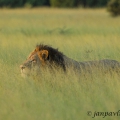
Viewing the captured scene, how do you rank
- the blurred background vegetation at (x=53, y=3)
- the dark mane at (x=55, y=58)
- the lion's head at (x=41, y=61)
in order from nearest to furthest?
the lion's head at (x=41, y=61)
the dark mane at (x=55, y=58)
the blurred background vegetation at (x=53, y=3)

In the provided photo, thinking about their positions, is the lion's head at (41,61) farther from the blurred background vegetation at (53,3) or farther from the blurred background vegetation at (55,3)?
the blurred background vegetation at (55,3)

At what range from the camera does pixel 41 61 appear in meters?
6.38

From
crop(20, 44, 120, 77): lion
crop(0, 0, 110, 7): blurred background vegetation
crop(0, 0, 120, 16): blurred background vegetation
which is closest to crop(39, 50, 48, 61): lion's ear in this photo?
crop(20, 44, 120, 77): lion

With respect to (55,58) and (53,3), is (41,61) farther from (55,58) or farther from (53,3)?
(53,3)

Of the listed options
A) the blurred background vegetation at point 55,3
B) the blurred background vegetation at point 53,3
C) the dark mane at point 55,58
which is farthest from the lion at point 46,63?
the blurred background vegetation at point 55,3

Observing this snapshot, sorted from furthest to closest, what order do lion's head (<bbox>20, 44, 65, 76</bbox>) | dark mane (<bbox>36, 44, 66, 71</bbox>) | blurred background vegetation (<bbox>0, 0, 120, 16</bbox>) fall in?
blurred background vegetation (<bbox>0, 0, 120, 16</bbox>)
dark mane (<bbox>36, 44, 66, 71</bbox>)
lion's head (<bbox>20, 44, 65, 76</bbox>)

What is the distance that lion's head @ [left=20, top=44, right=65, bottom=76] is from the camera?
247 inches

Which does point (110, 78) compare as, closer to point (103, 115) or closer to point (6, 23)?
point (103, 115)

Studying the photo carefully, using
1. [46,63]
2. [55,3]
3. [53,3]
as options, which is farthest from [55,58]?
[53,3]

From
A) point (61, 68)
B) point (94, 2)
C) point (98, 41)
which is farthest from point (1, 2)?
point (61, 68)

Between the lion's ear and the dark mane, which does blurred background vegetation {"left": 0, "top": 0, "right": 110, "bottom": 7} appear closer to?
the dark mane

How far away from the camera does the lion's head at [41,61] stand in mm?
6285

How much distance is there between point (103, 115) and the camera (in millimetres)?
4832

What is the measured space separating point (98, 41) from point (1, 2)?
29.5 metres
